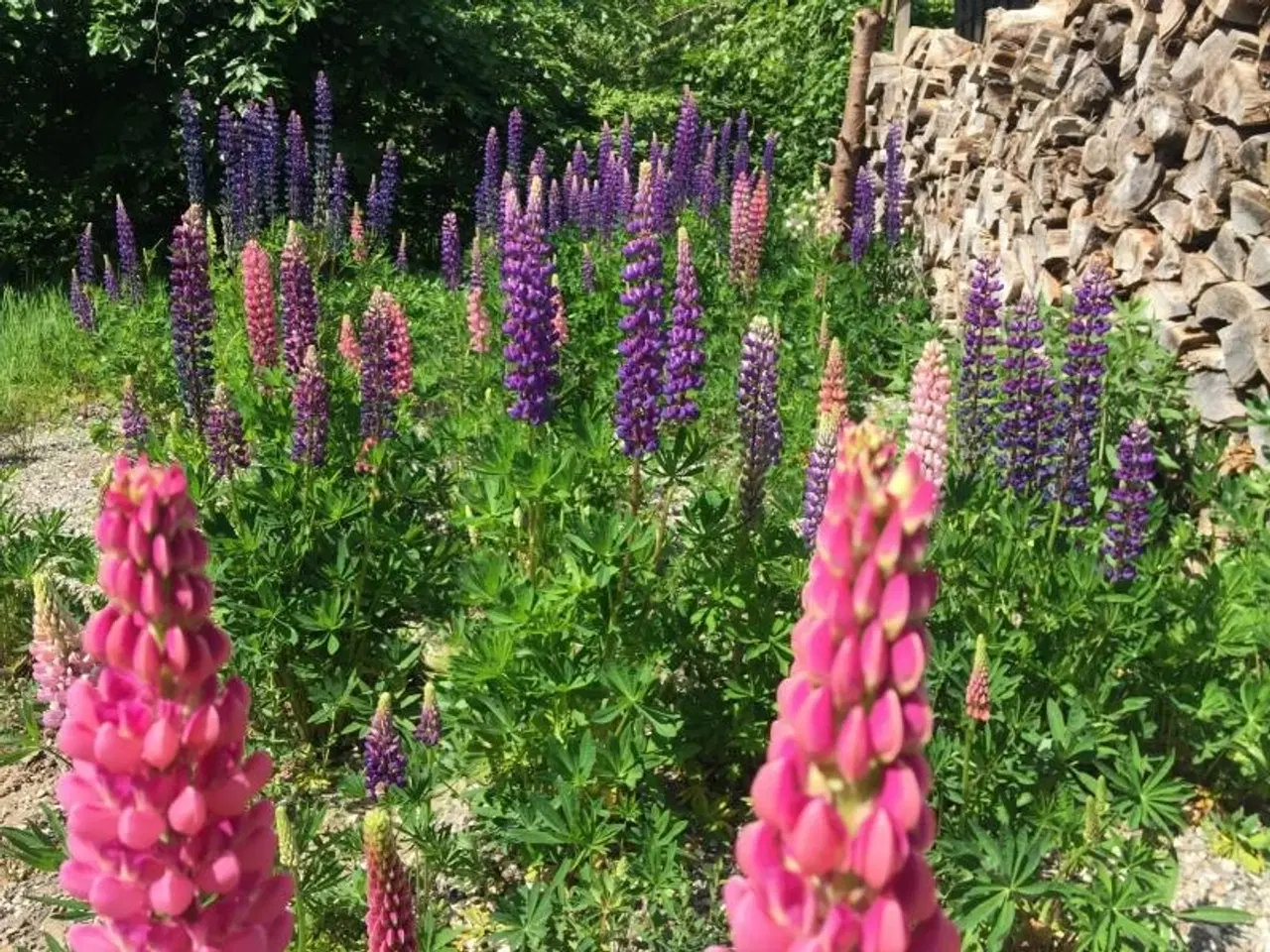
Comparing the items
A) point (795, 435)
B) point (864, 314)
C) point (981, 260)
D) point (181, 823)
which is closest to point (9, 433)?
point (795, 435)

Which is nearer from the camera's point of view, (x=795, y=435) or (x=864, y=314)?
(x=795, y=435)

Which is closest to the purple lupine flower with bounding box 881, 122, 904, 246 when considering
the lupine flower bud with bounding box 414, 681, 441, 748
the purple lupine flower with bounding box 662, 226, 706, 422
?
the purple lupine flower with bounding box 662, 226, 706, 422

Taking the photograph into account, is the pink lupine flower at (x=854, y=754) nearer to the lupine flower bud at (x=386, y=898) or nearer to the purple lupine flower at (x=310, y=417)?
the lupine flower bud at (x=386, y=898)

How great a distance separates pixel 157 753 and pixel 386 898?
29.2 inches

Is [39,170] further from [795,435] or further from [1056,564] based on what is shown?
[1056,564]

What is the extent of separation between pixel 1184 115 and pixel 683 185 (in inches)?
191

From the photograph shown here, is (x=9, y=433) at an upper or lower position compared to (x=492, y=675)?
lower

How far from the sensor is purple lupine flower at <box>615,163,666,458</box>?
4039 millimetres

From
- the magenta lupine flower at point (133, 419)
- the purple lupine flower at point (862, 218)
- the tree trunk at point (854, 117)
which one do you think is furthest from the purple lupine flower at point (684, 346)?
the tree trunk at point (854, 117)

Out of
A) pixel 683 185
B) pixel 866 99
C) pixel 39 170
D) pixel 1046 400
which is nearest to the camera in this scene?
pixel 1046 400

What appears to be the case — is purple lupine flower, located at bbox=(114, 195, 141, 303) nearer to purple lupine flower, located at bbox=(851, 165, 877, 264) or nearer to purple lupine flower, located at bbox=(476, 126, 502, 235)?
purple lupine flower, located at bbox=(476, 126, 502, 235)

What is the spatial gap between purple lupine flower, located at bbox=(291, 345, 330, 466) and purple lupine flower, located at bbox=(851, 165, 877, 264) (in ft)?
17.8

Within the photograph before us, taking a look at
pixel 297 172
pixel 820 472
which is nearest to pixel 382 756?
pixel 820 472

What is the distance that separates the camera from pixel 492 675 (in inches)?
127
